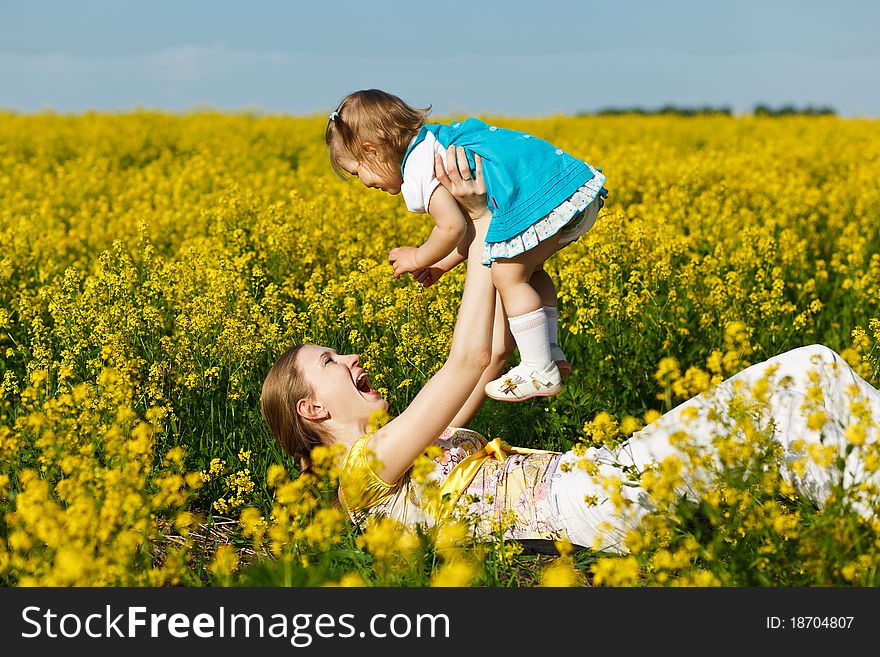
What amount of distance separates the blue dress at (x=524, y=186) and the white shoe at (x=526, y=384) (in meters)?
0.42

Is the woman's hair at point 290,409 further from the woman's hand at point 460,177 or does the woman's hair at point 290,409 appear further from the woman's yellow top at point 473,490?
the woman's hand at point 460,177

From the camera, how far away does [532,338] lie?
3756mm

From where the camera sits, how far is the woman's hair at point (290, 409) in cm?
389

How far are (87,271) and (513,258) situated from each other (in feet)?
14.7

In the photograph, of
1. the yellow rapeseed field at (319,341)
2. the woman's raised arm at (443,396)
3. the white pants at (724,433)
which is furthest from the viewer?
the woman's raised arm at (443,396)

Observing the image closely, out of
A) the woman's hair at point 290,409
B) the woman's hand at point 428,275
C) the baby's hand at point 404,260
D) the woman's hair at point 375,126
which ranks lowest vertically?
the woman's hair at point 290,409

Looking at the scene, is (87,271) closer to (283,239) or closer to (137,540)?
(283,239)

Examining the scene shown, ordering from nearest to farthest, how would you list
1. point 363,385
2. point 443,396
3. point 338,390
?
point 443,396 → point 338,390 → point 363,385

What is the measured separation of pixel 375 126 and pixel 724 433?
1672mm

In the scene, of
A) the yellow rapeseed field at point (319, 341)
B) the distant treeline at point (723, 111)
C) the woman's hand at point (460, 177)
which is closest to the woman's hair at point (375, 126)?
the woman's hand at point (460, 177)

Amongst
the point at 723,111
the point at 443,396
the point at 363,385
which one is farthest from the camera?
the point at 723,111

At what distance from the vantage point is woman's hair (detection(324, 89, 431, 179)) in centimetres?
392

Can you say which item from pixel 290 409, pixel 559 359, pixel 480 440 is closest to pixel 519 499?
pixel 480 440

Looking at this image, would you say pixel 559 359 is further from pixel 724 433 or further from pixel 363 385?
pixel 363 385
